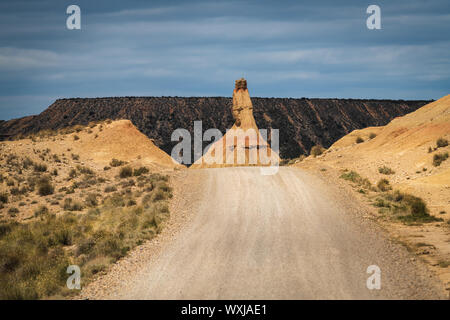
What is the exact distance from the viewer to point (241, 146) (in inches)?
1607

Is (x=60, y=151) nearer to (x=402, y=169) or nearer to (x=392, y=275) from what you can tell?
(x=402, y=169)

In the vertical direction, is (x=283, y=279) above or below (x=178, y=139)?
below

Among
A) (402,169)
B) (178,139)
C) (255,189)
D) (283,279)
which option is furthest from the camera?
(178,139)

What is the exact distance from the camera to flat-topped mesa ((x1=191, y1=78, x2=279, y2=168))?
39562mm

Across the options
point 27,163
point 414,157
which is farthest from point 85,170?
point 414,157

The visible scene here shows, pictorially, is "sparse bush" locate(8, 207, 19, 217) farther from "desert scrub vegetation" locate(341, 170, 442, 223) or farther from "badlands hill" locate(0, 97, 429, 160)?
"badlands hill" locate(0, 97, 429, 160)

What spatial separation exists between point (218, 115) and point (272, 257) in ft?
344

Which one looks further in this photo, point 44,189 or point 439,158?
point 44,189

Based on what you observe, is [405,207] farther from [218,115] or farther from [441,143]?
[218,115]

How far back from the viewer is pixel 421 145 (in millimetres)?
25578

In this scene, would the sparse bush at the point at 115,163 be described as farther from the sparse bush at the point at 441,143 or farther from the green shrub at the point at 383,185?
the sparse bush at the point at 441,143

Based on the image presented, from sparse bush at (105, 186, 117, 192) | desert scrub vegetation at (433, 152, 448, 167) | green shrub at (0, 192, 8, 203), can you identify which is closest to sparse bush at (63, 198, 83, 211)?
sparse bush at (105, 186, 117, 192)

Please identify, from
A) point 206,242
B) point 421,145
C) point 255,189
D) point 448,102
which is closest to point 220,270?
point 206,242
